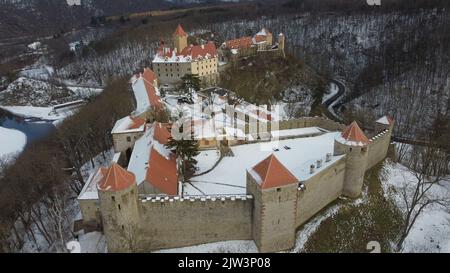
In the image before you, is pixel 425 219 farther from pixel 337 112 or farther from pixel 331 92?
pixel 331 92

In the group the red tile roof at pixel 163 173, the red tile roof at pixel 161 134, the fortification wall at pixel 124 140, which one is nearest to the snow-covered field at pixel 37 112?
the fortification wall at pixel 124 140

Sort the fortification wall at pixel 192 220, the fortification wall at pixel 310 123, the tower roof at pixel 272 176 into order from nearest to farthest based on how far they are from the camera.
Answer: the tower roof at pixel 272 176
the fortification wall at pixel 192 220
the fortification wall at pixel 310 123

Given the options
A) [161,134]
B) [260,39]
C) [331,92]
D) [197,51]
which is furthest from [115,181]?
[260,39]

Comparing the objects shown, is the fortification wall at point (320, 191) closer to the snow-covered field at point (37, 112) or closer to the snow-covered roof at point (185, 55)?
the snow-covered roof at point (185, 55)

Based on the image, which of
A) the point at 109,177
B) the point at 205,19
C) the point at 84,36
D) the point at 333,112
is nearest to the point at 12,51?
the point at 84,36

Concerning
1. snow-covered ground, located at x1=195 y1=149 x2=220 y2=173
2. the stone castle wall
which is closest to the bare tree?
the stone castle wall

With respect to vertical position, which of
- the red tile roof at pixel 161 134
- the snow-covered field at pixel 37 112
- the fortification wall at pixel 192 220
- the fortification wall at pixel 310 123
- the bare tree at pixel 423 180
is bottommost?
the snow-covered field at pixel 37 112
